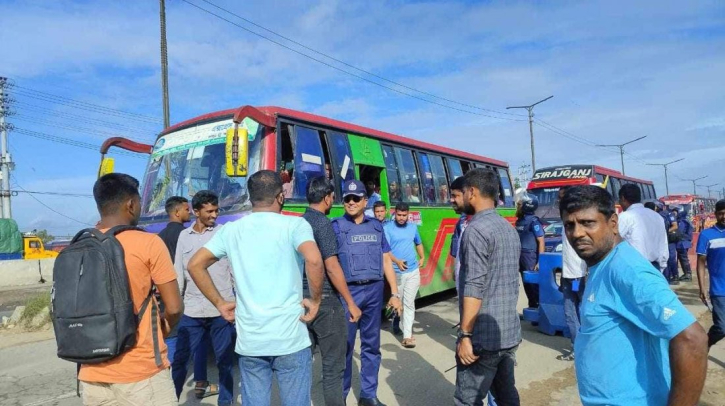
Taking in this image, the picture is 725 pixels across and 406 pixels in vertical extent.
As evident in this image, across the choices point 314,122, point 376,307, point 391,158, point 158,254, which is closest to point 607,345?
point 158,254

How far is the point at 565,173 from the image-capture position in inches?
760

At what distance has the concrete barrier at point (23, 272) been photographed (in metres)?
17.2

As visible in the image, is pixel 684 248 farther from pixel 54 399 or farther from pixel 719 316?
pixel 54 399

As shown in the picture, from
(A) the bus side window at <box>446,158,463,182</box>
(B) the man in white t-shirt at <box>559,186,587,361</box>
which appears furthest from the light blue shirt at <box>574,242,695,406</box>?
(A) the bus side window at <box>446,158,463,182</box>

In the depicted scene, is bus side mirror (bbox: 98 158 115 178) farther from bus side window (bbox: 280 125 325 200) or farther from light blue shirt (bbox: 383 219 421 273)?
light blue shirt (bbox: 383 219 421 273)

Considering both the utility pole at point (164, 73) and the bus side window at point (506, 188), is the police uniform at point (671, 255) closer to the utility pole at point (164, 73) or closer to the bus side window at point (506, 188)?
the bus side window at point (506, 188)

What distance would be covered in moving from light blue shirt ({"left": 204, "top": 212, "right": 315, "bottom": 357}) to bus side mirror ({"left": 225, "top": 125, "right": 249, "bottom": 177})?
2492 mm

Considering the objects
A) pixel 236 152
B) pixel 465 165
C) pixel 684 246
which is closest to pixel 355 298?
pixel 236 152

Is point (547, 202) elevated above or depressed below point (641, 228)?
above

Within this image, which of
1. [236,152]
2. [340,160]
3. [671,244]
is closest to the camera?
[236,152]

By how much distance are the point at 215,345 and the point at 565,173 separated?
1747 cm

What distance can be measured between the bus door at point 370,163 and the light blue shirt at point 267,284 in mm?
4682

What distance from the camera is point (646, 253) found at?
5406 millimetres

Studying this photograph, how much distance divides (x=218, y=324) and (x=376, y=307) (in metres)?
1.43
